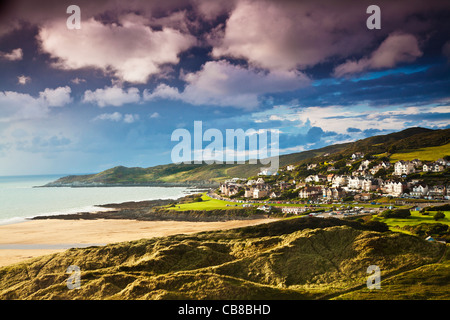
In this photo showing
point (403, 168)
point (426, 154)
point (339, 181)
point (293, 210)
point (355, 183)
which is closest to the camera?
point (293, 210)

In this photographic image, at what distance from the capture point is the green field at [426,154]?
101 meters

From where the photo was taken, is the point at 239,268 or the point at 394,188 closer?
the point at 239,268

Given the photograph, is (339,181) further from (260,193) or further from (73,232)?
(73,232)

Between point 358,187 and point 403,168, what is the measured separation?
17.1m

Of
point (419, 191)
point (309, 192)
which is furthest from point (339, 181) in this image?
point (419, 191)

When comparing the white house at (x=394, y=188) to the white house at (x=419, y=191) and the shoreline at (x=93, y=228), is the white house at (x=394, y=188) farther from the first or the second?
the shoreline at (x=93, y=228)

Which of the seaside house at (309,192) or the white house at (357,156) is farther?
the white house at (357,156)

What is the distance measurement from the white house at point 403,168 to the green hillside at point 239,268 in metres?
77.9

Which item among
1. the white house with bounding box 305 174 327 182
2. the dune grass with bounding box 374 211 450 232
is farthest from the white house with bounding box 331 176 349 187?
the dune grass with bounding box 374 211 450 232

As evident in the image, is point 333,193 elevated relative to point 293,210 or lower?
elevated

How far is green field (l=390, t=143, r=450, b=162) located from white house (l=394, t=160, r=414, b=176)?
11.2 m

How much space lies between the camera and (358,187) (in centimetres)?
8912

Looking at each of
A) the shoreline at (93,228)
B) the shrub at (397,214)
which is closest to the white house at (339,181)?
the shoreline at (93,228)
